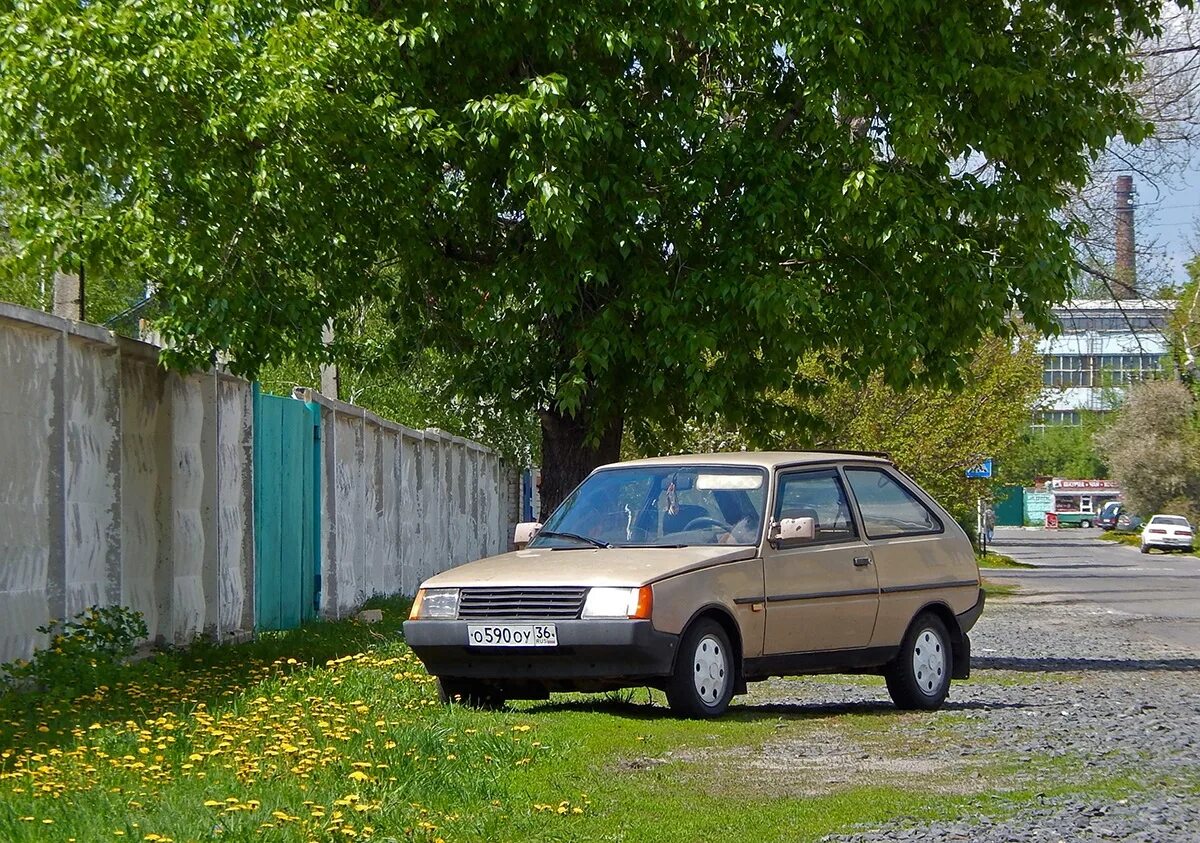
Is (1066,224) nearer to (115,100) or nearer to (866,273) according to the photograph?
(866,273)

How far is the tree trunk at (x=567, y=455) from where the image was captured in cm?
1752

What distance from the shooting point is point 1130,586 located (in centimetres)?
3753

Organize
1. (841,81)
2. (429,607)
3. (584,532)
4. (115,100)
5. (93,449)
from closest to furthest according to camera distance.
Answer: (429,607) → (584,532) → (93,449) → (115,100) → (841,81)

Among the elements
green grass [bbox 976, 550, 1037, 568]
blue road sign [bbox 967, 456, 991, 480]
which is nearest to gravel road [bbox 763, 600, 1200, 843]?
blue road sign [bbox 967, 456, 991, 480]

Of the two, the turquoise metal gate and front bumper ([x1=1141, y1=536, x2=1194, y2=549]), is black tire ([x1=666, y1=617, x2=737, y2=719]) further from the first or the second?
front bumper ([x1=1141, y1=536, x2=1194, y2=549])

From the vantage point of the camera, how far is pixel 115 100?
1291 cm

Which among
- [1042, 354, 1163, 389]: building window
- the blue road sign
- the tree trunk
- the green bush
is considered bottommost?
the green bush

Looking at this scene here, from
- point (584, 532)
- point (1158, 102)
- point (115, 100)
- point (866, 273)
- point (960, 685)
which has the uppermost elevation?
point (1158, 102)

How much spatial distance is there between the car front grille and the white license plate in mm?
57

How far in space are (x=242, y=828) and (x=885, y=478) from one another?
22.5 ft

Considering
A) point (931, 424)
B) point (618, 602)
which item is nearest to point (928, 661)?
point (618, 602)

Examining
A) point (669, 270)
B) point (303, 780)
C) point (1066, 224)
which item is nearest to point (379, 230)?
point (669, 270)

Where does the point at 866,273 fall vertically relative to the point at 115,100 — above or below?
below

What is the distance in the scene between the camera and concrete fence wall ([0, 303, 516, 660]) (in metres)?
10.3
